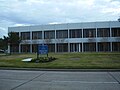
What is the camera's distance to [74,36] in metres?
76.4

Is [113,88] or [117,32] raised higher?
[117,32]

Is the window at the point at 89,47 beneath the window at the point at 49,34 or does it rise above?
beneath

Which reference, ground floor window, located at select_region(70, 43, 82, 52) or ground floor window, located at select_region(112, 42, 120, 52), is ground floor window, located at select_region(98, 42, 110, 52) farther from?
ground floor window, located at select_region(70, 43, 82, 52)

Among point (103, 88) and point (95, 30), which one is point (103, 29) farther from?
point (103, 88)

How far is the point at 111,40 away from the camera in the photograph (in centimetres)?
7250

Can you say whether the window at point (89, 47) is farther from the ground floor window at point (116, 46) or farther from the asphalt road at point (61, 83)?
the asphalt road at point (61, 83)

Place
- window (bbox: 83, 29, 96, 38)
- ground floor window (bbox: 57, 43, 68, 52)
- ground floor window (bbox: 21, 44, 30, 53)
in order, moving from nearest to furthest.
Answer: window (bbox: 83, 29, 96, 38) < ground floor window (bbox: 57, 43, 68, 52) < ground floor window (bbox: 21, 44, 30, 53)

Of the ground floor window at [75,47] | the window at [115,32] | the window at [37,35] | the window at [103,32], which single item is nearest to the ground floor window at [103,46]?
the window at [103,32]

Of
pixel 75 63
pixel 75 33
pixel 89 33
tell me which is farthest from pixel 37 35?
pixel 75 63

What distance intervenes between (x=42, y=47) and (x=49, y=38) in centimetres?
4847

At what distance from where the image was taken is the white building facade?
7269 cm

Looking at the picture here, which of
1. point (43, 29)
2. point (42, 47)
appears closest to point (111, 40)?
point (43, 29)

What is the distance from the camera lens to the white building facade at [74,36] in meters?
72.7

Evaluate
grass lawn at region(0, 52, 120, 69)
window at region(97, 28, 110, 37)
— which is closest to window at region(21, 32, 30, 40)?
window at region(97, 28, 110, 37)
